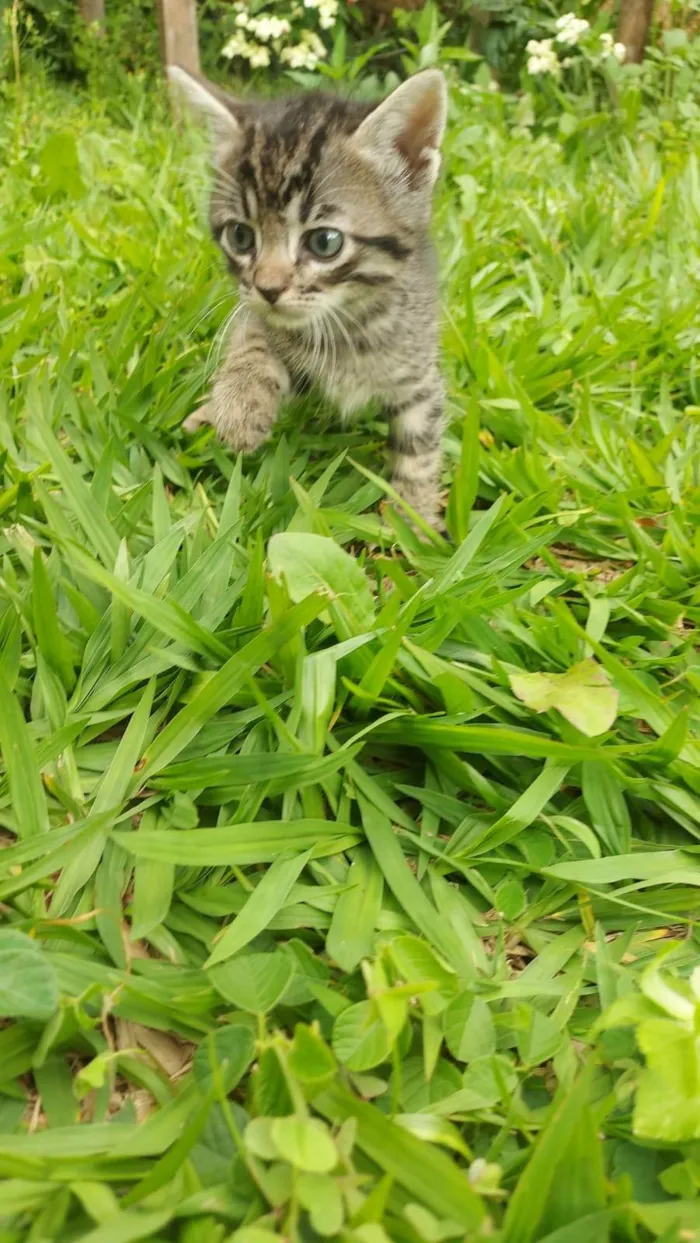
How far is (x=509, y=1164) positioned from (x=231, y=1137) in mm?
236

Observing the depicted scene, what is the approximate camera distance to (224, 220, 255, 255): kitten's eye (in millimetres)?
1504

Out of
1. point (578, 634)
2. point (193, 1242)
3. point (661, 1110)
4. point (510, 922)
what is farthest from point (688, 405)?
point (193, 1242)

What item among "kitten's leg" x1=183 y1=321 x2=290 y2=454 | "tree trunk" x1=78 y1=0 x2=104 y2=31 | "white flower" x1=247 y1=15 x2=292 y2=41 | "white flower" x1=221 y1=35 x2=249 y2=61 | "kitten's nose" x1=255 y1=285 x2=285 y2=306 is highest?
"tree trunk" x1=78 y1=0 x2=104 y2=31

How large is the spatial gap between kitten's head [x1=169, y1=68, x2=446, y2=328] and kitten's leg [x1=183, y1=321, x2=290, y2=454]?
132 millimetres

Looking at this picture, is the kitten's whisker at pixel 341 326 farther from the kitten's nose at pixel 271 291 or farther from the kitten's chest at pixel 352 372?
the kitten's nose at pixel 271 291

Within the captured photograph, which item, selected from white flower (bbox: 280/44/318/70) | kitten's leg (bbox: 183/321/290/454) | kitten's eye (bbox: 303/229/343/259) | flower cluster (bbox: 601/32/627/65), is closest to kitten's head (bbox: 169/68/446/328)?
kitten's eye (bbox: 303/229/343/259)

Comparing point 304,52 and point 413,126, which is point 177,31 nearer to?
point 304,52

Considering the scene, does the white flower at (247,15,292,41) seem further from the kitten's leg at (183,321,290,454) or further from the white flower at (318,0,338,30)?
the kitten's leg at (183,321,290,454)

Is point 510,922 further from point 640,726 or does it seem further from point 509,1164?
point 640,726

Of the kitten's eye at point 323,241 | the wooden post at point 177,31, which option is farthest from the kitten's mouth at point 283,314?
the wooden post at point 177,31

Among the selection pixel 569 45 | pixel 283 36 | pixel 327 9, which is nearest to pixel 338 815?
pixel 327 9

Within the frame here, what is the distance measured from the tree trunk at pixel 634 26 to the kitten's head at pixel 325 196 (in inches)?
125

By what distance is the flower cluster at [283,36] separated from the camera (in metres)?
3.86

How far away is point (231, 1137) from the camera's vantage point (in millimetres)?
694
